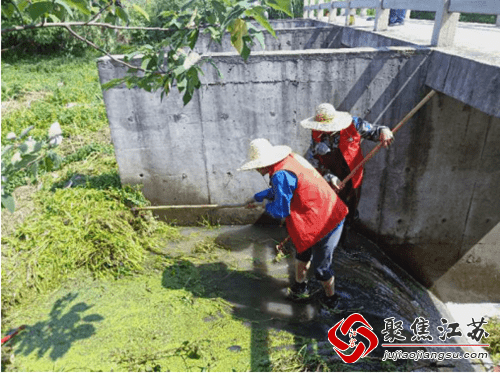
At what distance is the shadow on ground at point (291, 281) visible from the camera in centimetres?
390

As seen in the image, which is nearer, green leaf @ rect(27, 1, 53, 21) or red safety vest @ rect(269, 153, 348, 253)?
green leaf @ rect(27, 1, 53, 21)

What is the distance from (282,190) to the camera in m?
3.83

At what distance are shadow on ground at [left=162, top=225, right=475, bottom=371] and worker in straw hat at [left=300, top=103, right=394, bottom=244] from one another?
1166mm

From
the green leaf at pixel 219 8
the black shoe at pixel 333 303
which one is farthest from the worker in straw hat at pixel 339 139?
the green leaf at pixel 219 8

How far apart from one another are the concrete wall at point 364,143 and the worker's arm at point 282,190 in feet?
5.47

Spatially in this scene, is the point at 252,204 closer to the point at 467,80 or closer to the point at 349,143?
the point at 349,143

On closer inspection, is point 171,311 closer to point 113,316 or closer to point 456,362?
point 113,316

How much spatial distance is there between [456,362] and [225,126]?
3917 millimetres

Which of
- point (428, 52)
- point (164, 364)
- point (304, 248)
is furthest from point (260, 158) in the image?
point (428, 52)

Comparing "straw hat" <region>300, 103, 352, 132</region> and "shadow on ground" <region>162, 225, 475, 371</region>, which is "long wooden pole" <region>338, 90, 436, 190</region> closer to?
"straw hat" <region>300, 103, 352, 132</region>

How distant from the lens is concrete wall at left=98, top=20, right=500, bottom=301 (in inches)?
198

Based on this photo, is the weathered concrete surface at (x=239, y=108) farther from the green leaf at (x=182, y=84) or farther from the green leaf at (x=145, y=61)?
the green leaf at (x=182, y=84)

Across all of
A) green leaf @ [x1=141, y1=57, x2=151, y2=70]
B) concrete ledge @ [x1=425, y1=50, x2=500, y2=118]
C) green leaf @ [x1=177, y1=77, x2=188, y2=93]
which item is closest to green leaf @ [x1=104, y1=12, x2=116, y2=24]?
green leaf @ [x1=141, y1=57, x2=151, y2=70]

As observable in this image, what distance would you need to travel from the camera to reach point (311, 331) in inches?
160
